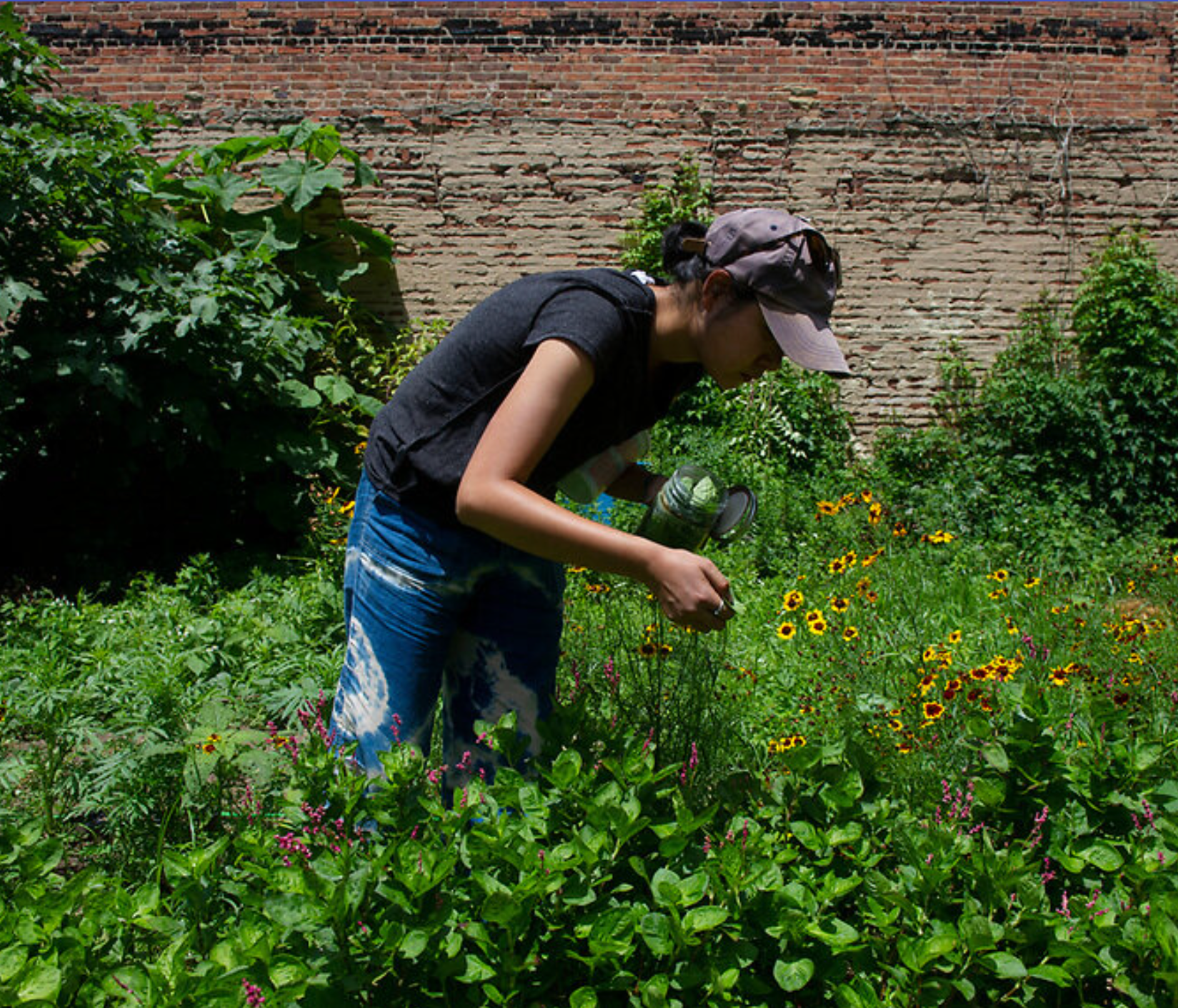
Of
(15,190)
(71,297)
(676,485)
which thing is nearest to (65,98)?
(15,190)

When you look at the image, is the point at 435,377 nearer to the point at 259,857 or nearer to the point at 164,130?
the point at 259,857

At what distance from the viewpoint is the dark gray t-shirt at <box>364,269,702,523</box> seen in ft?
5.23

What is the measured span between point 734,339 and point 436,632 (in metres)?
0.80

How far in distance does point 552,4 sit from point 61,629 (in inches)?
218

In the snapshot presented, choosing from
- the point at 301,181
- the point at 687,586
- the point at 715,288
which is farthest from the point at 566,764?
the point at 301,181

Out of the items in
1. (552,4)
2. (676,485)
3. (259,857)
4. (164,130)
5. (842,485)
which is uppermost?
(552,4)

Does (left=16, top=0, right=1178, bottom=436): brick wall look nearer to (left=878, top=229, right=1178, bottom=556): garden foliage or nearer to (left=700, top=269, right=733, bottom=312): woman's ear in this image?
(left=878, top=229, right=1178, bottom=556): garden foliage

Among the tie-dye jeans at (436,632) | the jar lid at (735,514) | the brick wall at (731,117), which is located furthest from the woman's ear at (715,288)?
the brick wall at (731,117)

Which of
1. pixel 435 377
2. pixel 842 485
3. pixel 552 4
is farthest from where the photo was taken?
pixel 552 4

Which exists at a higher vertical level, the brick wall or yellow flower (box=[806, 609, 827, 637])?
the brick wall

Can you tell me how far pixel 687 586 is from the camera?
148cm

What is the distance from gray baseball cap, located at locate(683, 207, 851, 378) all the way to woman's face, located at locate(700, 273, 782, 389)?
3 cm

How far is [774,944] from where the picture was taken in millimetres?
1526

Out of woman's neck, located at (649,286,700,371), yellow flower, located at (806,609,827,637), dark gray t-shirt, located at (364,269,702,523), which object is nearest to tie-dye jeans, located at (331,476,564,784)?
dark gray t-shirt, located at (364,269,702,523)
